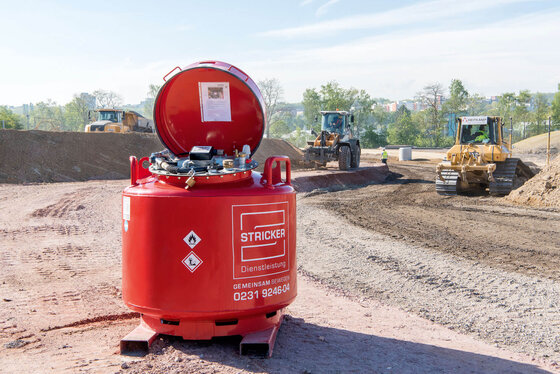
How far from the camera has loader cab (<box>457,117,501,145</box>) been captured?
1934cm

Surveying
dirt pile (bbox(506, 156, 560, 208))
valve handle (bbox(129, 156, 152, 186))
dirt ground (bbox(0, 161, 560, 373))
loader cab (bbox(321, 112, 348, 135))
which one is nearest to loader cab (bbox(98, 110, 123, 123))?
loader cab (bbox(321, 112, 348, 135))

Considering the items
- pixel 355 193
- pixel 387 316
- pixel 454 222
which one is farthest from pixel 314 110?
pixel 387 316

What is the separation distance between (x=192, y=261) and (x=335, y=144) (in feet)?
77.8

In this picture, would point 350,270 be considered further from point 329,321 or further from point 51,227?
point 51,227

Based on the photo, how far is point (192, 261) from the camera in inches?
169

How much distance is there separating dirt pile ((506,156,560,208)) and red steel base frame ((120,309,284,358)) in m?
13.9

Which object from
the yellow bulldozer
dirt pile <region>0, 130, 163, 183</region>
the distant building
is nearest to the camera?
the yellow bulldozer

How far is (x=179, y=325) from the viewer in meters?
4.49

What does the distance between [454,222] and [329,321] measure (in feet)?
27.2

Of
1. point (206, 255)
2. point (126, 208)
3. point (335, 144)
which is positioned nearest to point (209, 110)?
point (126, 208)

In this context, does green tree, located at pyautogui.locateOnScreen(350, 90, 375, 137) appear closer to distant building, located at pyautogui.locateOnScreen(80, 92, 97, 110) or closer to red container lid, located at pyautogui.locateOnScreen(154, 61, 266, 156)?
distant building, located at pyautogui.locateOnScreen(80, 92, 97, 110)

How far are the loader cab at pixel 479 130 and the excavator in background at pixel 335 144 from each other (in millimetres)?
8285

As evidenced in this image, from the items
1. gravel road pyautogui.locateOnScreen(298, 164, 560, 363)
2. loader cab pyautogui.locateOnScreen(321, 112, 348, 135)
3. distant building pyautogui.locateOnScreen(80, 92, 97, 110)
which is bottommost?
gravel road pyautogui.locateOnScreen(298, 164, 560, 363)

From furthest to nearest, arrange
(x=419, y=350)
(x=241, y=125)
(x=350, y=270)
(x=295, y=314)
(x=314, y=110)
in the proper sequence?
(x=314, y=110) < (x=350, y=270) < (x=295, y=314) < (x=241, y=125) < (x=419, y=350)
